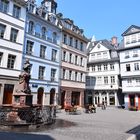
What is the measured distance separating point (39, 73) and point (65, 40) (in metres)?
8.92

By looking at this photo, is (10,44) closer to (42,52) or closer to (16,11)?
(16,11)

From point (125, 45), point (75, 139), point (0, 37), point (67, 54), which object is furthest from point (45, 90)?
point (75, 139)

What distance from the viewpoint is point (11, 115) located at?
1219 centimetres

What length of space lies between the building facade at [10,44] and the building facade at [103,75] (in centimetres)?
2431

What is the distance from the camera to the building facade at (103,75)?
152 ft

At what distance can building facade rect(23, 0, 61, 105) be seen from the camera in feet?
98.8

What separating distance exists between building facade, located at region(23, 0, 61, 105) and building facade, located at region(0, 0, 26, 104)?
52.6 inches

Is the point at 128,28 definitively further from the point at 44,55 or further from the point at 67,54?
the point at 44,55

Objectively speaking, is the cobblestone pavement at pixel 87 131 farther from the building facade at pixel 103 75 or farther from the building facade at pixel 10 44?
the building facade at pixel 103 75

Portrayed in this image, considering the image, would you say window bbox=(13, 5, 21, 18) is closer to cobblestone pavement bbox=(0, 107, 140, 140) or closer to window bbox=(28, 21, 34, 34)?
window bbox=(28, 21, 34, 34)

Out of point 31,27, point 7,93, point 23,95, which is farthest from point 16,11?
point 23,95

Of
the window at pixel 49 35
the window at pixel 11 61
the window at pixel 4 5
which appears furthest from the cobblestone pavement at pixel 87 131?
the window at pixel 49 35

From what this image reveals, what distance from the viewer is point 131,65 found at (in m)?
41.3

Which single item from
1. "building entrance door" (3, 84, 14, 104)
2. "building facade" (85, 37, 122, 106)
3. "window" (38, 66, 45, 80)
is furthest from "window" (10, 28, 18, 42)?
"building facade" (85, 37, 122, 106)
